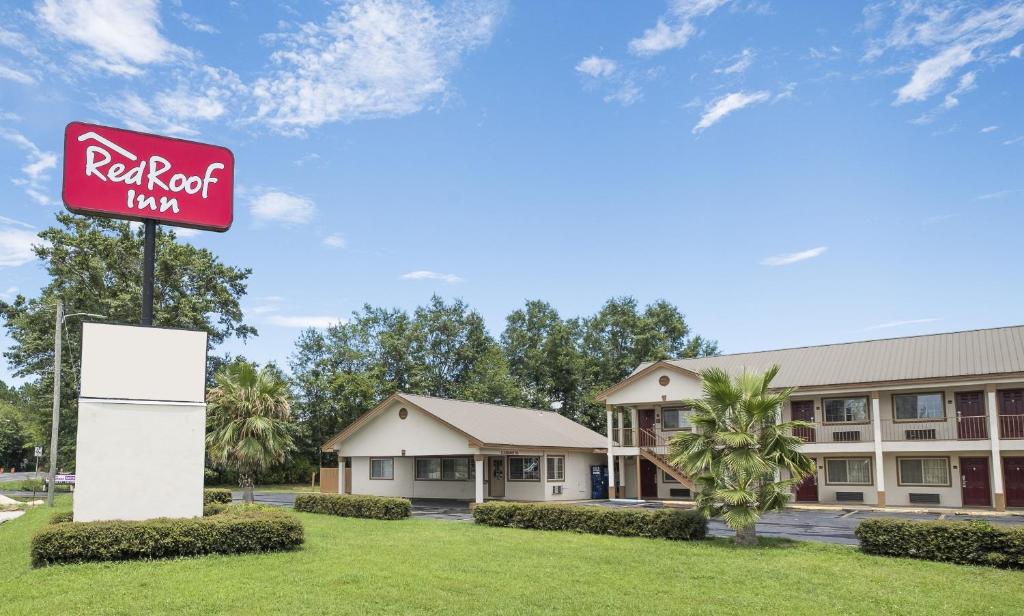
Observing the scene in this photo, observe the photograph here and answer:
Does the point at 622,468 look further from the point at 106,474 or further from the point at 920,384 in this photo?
the point at 106,474

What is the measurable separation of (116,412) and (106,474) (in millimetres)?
1298

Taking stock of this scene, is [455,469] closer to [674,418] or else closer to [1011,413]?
[674,418]

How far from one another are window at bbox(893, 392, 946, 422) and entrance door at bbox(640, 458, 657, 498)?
10903 millimetres

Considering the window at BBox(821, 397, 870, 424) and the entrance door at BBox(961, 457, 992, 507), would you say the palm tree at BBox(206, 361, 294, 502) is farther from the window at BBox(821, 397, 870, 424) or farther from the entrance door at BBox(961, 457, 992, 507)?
the entrance door at BBox(961, 457, 992, 507)

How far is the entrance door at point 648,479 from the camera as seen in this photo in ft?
119

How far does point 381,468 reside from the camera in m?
37.6

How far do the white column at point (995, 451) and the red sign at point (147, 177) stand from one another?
2659 cm

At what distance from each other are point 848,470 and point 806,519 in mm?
8222

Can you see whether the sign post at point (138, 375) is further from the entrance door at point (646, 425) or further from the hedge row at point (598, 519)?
the entrance door at point (646, 425)

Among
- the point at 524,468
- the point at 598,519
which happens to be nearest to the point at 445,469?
the point at 524,468

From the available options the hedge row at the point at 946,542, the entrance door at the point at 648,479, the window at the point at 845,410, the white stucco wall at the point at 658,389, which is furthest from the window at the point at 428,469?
the hedge row at the point at 946,542

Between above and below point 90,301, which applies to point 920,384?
below

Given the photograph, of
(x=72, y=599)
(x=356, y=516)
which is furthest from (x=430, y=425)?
(x=72, y=599)

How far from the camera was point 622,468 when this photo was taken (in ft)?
118
